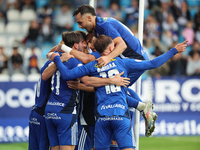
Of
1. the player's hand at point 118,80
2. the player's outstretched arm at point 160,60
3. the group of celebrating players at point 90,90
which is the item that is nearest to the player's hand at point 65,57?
the group of celebrating players at point 90,90

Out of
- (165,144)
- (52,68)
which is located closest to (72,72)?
(52,68)

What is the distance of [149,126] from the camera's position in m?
5.42

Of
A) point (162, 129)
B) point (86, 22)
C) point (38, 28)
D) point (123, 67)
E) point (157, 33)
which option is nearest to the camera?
point (123, 67)

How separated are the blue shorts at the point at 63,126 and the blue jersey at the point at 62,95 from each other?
8cm

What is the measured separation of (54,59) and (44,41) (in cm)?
761

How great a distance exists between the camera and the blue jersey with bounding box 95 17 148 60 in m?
5.04

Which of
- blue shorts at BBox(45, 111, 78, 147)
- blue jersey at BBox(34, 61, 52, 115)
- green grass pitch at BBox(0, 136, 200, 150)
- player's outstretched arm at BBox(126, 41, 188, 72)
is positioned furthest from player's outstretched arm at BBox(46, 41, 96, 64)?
green grass pitch at BBox(0, 136, 200, 150)

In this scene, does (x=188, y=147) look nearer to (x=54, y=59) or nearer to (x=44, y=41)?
(x=54, y=59)

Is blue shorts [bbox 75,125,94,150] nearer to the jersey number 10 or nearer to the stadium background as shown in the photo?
the jersey number 10

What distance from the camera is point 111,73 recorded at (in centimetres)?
463

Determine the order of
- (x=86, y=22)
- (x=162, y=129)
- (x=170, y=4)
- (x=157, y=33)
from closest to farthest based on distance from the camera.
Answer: (x=86, y=22) → (x=162, y=129) → (x=157, y=33) → (x=170, y=4)

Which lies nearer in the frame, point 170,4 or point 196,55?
point 196,55

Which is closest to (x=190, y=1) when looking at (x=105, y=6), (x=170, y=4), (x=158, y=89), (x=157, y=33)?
(x=170, y=4)

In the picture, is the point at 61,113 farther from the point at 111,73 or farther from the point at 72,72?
the point at 111,73
